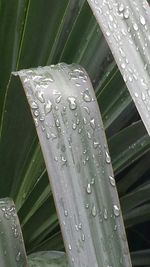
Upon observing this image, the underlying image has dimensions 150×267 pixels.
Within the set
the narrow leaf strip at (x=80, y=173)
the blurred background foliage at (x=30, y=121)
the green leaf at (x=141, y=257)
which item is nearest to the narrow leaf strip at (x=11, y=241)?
the narrow leaf strip at (x=80, y=173)

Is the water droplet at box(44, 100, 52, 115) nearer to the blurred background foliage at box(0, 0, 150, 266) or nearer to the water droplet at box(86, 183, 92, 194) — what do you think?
the water droplet at box(86, 183, 92, 194)

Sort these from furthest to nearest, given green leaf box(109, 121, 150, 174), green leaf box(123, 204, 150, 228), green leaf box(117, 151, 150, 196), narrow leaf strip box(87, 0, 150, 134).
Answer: green leaf box(117, 151, 150, 196)
green leaf box(123, 204, 150, 228)
green leaf box(109, 121, 150, 174)
narrow leaf strip box(87, 0, 150, 134)

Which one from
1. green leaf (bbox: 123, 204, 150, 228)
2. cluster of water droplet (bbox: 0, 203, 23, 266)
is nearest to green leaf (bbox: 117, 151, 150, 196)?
green leaf (bbox: 123, 204, 150, 228)

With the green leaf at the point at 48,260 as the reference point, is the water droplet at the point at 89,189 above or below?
above

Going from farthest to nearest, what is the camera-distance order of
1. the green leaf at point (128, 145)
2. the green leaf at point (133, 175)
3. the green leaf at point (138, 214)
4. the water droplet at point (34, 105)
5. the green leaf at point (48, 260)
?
the green leaf at point (133, 175)
the green leaf at point (138, 214)
the green leaf at point (128, 145)
the green leaf at point (48, 260)
the water droplet at point (34, 105)

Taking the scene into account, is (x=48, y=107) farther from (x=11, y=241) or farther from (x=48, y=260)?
(x=48, y=260)

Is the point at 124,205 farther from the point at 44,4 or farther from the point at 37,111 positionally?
the point at 37,111

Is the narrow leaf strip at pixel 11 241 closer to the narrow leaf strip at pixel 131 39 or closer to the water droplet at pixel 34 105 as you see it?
the water droplet at pixel 34 105
